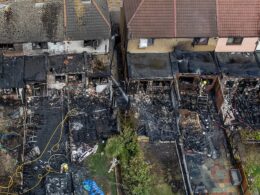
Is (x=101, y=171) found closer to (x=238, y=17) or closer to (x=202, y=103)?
(x=202, y=103)

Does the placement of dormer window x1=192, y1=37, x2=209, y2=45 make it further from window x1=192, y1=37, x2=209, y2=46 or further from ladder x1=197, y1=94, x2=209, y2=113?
ladder x1=197, y1=94, x2=209, y2=113

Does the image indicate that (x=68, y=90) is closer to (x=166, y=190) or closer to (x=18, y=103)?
(x=18, y=103)

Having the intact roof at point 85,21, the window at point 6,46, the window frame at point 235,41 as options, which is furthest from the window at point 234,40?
the window at point 6,46

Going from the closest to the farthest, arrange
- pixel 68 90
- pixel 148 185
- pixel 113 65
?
1. pixel 148 185
2. pixel 68 90
3. pixel 113 65

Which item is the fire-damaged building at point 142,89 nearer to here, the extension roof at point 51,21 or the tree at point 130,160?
the extension roof at point 51,21

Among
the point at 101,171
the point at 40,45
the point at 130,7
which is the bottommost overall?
the point at 101,171

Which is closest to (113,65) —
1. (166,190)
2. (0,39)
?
(0,39)

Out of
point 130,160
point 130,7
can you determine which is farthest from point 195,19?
point 130,160
